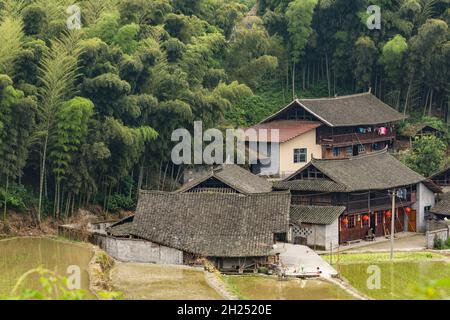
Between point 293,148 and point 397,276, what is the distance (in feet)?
47.3

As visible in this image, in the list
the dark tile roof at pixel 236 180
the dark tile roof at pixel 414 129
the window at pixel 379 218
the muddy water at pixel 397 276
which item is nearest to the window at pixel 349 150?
the dark tile roof at pixel 414 129

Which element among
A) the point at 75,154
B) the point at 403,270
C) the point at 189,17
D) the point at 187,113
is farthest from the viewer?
the point at 189,17

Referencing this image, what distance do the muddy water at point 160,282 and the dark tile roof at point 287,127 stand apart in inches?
545

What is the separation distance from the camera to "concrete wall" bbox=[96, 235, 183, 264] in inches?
1154

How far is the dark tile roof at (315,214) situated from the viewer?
3338 centimetres

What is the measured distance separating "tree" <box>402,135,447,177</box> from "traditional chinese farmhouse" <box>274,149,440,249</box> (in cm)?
412

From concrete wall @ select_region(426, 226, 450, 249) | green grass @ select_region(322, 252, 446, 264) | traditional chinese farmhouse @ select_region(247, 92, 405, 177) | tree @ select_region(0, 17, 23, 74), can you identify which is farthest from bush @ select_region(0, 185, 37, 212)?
concrete wall @ select_region(426, 226, 450, 249)

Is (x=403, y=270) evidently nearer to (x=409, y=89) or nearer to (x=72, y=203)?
(x=72, y=203)

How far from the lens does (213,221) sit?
29906mm

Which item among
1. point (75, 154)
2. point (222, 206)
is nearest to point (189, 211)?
point (222, 206)

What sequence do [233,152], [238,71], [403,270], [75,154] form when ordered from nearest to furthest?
[403,270] < [75,154] < [233,152] < [238,71]

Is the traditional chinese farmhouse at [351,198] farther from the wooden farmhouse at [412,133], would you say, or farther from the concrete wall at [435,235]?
the wooden farmhouse at [412,133]

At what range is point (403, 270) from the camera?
29750mm

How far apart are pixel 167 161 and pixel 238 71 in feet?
33.2
